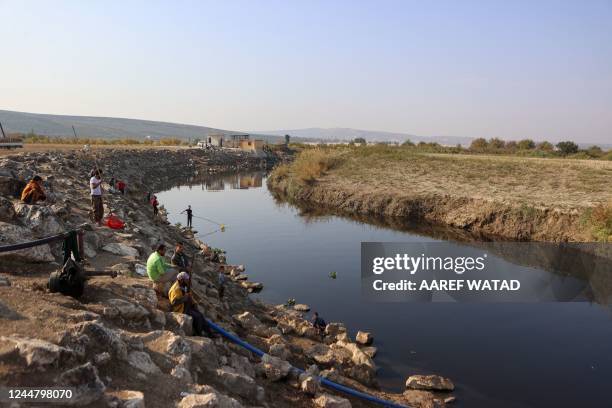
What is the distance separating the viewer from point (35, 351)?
6117 millimetres

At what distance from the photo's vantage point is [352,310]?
1762 centimetres

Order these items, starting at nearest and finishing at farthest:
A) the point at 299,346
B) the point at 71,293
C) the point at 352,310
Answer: the point at 71,293, the point at 299,346, the point at 352,310

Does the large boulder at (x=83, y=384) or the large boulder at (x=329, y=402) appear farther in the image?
the large boulder at (x=329, y=402)

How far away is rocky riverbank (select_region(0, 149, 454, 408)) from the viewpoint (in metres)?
6.32

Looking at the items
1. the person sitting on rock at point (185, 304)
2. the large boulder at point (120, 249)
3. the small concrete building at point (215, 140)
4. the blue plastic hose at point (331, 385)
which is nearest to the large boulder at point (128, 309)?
the person sitting on rock at point (185, 304)

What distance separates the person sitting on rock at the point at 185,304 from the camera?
9726 mm

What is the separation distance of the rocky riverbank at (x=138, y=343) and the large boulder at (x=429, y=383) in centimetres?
3

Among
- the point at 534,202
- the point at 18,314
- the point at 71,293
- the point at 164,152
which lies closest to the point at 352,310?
the point at 71,293

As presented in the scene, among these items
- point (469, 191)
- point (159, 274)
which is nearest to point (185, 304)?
point (159, 274)

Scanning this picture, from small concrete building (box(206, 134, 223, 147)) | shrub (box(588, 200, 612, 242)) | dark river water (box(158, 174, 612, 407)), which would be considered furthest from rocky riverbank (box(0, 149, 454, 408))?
small concrete building (box(206, 134, 223, 147))

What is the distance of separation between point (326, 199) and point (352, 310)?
24.7 meters

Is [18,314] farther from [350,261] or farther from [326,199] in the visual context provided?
[326,199]

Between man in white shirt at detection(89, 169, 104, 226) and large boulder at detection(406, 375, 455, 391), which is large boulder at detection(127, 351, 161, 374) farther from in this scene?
man in white shirt at detection(89, 169, 104, 226)

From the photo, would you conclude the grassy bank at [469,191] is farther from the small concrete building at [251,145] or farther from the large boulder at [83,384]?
the small concrete building at [251,145]
